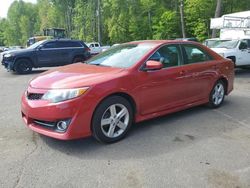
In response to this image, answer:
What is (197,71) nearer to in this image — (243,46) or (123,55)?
(123,55)

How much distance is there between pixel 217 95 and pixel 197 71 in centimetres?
106

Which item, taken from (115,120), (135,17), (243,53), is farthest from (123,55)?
(135,17)

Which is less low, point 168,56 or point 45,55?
point 168,56

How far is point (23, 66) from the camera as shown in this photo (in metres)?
14.1

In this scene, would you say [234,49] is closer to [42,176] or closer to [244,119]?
[244,119]

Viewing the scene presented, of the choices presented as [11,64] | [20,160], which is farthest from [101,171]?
[11,64]

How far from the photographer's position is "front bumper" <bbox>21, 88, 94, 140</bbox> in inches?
158

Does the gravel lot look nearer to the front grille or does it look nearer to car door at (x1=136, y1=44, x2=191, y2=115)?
car door at (x1=136, y1=44, x2=191, y2=115)

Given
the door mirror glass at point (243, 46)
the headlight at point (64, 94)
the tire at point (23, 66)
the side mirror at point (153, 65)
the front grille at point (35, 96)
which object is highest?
the side mirror at point (153, 65)

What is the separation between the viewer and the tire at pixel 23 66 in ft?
45.7

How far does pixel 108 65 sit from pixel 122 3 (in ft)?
140

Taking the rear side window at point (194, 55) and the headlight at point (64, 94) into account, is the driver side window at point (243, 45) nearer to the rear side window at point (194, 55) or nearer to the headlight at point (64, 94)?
the rear side window at point (194, 55)

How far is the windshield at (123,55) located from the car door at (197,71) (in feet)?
2.75

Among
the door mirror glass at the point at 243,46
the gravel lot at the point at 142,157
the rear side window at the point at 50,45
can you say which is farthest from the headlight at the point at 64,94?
the rear side window at the point at 50,45
